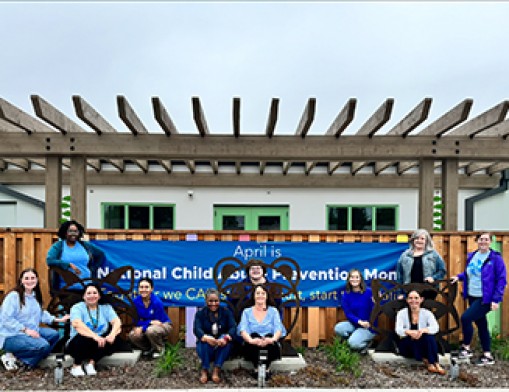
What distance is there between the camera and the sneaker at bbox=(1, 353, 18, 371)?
5.26 meters

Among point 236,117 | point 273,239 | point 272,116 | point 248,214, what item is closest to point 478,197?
point 248,214

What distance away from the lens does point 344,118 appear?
6293 mm

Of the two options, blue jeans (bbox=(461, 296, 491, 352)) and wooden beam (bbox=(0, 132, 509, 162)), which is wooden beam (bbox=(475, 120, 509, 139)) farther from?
blue jeans (bbox=(461, 296, 491, 352))

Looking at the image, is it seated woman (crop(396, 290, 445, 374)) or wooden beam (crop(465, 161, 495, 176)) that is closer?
seated woman (crop(396, 290, 445, 374))

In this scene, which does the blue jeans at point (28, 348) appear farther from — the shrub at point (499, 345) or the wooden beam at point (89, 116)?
the shrub at point (499, 345)

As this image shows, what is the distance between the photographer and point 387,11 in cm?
1436

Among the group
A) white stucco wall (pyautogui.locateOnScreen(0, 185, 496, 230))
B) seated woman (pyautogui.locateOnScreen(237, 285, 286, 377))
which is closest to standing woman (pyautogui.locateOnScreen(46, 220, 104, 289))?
seated woman (pyautogui.locateOnScreen(237, 285, 286, 377))

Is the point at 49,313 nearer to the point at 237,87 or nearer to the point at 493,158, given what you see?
the point at 493,158

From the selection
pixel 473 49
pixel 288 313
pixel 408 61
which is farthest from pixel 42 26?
pixel 473 49

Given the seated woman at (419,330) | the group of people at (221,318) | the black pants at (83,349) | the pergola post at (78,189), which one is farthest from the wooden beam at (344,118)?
the black pants at (83,349)

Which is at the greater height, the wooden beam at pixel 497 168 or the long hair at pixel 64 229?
the wooden beam at pixel 497 168

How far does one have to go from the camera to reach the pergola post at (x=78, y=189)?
6.96 m

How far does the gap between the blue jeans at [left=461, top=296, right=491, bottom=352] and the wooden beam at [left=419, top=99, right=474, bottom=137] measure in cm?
230

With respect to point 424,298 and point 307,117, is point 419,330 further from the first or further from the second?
point 307,117
